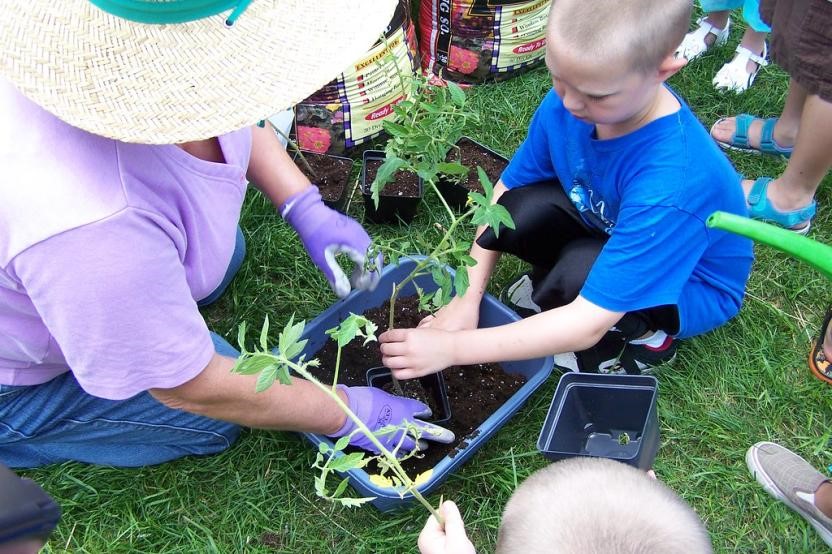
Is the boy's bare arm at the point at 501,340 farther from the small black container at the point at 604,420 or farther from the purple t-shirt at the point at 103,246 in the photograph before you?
the purple t-shirt at the point at 103,246

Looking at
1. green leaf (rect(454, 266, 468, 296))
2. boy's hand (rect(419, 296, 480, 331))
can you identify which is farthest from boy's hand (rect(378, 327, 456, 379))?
green leaf (rect(454, 266, 468, 296))

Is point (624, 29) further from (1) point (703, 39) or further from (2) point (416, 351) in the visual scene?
(1) point (703, 39)

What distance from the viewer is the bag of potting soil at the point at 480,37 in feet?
9.50

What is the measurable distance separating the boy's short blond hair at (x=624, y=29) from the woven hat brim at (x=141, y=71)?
68cm

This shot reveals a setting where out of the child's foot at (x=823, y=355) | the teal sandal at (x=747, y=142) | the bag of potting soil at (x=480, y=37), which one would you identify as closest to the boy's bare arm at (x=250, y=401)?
the child's foot at (x=823, y=355)

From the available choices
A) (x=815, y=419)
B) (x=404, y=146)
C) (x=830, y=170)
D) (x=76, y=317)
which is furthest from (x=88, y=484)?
(x=830, y=170)

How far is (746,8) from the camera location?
117 inches

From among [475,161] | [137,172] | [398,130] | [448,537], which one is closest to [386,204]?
[475,161]

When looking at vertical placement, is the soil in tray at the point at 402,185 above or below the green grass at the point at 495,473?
above

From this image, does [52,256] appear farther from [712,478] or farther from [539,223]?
[712,478]

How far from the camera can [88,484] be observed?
6.64 feet

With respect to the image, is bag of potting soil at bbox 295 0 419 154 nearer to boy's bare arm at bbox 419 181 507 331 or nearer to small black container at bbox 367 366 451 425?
boy's bare arm at bbox 419 181 507 331

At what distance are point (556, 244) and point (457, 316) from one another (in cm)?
37

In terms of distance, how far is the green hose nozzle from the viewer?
4.48 ft
